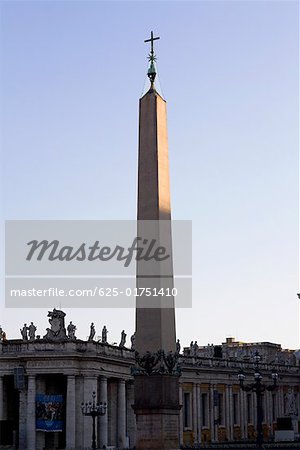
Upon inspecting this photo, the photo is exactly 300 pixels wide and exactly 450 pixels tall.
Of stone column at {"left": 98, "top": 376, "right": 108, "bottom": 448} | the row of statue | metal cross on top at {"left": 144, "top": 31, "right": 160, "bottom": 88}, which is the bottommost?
stone column at {"left": 98, "top": 376, "right": 108, "bottom": 448}

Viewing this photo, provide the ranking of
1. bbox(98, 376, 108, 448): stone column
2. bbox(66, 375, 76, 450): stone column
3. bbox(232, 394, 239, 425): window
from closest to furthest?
1. bbox(66, 375, 76, 450): stone column
2. bbox(98, 376, 108, 448): stone column
3. bbox(232, 394, 239, 425): window

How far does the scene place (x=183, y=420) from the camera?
6906 cm

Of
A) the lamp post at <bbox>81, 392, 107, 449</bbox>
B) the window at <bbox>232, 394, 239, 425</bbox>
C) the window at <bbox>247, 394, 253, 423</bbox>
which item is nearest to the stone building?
the lamp post at <bbox>81, 392, 107, 449</bbox>

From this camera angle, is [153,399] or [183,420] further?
[183,420]

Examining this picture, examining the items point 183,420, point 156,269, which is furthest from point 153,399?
point 183,420

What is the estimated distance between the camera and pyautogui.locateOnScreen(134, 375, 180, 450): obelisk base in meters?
27.1

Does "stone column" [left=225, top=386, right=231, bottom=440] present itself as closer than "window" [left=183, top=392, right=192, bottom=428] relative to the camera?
No

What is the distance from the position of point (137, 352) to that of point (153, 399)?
4.60 feet

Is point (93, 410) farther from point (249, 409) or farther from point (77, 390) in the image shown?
point (249, 409)

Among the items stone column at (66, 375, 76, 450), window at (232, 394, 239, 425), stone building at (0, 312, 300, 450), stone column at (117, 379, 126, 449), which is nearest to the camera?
stone column at (66, 375, 76, 450)

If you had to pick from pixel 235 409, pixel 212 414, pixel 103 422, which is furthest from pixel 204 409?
A: pixel 103 422

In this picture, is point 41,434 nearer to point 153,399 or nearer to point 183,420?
point 183,420

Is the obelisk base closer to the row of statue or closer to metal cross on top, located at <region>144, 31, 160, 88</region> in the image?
metal cross on top, located at <region>144, 31, 160, 88</region>

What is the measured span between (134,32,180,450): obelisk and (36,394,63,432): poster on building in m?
29.2
